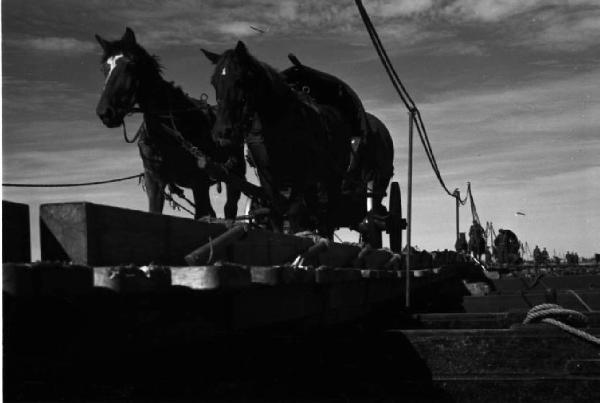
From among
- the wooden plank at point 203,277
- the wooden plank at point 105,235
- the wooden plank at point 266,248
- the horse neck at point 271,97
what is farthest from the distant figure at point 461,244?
the wooden plank at point 203,277

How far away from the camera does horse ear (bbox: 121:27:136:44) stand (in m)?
10.1

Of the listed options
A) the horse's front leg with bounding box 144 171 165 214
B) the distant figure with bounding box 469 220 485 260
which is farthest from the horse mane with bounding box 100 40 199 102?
the distant figure with bounding box 469 220 485 260

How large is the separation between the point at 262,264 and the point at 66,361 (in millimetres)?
1734

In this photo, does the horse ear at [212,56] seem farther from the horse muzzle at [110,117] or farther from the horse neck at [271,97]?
the horse muzzle at [110,117]

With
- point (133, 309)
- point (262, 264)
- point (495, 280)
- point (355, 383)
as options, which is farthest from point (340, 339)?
point (495, 280)

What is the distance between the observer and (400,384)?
4469 millimetres

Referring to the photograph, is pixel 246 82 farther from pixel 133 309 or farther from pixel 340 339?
pixel 133 309

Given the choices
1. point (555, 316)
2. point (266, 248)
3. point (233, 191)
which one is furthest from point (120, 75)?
point (555, 316)

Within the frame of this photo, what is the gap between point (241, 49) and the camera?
8.98 metres

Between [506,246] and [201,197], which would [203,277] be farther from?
[506,246]

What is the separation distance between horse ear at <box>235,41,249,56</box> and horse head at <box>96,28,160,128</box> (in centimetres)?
174

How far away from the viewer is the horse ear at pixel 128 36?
33.2 feet

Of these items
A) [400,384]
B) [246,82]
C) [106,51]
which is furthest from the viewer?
[106,51]

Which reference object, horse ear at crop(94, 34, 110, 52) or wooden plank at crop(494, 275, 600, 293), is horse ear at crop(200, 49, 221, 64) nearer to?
horse ear at crop(94, 34, 110, 52)
